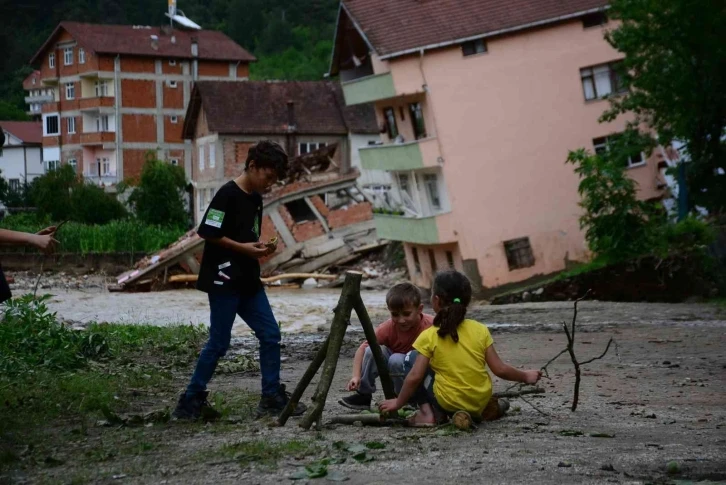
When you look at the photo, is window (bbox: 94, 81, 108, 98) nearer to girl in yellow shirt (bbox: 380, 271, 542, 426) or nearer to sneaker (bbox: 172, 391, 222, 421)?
sneaker (bbox: 172, 391, 222, 421)

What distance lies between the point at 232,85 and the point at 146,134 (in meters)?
15.3

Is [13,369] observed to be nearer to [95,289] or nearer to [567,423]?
[567,423]

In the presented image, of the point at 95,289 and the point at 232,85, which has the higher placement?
the point at 232,85

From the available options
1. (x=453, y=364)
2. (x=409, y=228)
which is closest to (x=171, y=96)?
(x=409, y=228)

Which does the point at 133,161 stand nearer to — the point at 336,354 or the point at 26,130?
the point at 26,130

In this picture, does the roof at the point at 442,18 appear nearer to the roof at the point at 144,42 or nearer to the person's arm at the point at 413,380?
the person's arm at the point at 413,380

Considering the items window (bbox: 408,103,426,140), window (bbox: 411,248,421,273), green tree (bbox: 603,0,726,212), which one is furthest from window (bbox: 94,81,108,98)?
green tree (bbox: 603,0,726,212)

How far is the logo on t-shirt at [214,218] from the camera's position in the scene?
30.1ft

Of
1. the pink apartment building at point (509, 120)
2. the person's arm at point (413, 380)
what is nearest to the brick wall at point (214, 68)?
the pink apartment building at point (509, 120)

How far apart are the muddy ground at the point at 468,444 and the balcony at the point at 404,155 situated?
97.7 feet

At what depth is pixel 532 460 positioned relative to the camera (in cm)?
723

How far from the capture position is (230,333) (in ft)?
31.1

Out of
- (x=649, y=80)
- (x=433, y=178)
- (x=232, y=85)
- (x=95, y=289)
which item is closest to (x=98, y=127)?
(x=232, y=85)

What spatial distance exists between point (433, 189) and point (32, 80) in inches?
2953
